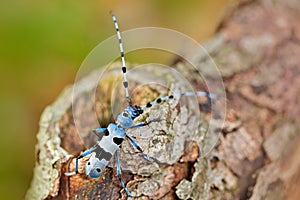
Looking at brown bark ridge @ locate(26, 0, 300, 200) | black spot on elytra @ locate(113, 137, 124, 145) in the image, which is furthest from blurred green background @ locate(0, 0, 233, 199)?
black spot on elytra @ locate(113, 137, 124, 145)

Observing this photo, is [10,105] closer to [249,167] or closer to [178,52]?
[178,52]

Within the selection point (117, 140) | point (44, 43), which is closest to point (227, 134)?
point (117, 140)

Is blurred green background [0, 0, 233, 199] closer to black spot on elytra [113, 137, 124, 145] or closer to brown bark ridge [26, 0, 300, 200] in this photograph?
brown bark ridge [26, 0, 300, 200]

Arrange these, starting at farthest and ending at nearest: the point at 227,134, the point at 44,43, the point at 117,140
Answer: the point at 44,43 → the point at 227,134 → the point at 117,140

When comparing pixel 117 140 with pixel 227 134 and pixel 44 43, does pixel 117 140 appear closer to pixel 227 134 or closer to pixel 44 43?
pixel 227 134

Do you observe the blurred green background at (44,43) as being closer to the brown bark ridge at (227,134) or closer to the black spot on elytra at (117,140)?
the brown bark ridge at (227,134)
